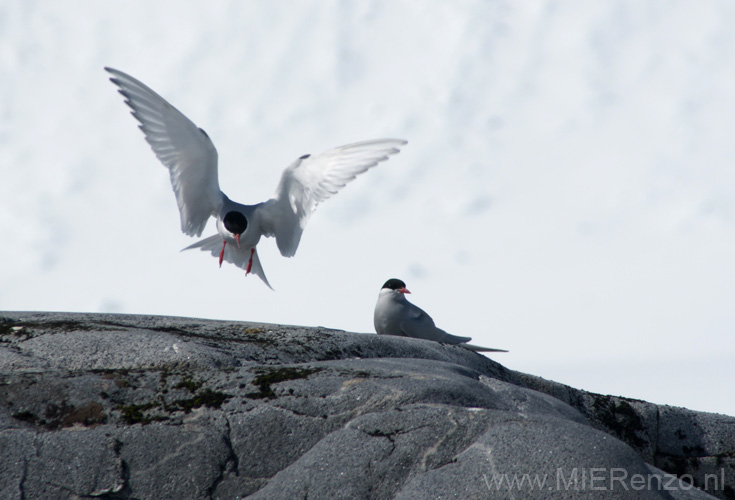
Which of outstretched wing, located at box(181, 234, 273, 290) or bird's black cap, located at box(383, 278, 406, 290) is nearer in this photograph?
bird's black cap, located at box(383, 278, 406, 290)

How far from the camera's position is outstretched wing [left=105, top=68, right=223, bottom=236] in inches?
297

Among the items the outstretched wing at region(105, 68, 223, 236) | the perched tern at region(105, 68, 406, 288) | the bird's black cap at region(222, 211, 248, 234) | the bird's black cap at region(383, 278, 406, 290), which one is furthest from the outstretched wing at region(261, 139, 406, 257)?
the bird's black cap at region(383, 278, 406, 290)

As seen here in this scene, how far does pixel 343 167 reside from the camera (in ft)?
25.9

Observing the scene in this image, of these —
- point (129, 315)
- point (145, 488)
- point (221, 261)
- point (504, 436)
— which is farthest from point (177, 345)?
point (221, 261)

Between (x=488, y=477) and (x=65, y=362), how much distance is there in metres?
2.72

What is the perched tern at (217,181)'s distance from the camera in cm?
764

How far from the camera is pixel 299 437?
10.9ft

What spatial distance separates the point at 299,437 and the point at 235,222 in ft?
18.0

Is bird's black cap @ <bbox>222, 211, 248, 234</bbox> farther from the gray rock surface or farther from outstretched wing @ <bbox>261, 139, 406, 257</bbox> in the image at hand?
the gray rock surface

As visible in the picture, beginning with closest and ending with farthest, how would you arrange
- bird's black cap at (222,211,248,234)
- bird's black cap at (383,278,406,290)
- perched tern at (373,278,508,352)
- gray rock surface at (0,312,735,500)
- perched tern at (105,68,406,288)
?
gray rock surface at (0,312,735,500) → perched tern at (373,278,508,352) → bird's black cap at (383,278,406,290) → perched tern at (105,68,406,288) → bird's black cap at (222,211,248,234)

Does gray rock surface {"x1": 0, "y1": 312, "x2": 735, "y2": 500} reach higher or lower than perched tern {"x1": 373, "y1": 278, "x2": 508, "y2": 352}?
lower

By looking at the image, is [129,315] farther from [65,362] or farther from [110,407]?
[110,407]

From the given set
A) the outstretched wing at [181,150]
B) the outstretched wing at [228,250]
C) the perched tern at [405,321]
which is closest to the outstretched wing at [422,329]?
the perched tern at [405,321]

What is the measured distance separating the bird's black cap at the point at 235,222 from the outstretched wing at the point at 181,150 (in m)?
0.29
